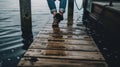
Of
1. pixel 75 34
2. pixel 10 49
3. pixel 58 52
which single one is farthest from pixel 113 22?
pixel 10 49

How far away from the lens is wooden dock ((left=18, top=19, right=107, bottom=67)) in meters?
3.14

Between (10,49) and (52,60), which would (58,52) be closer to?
(52,60)

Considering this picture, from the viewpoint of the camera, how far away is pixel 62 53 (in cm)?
358

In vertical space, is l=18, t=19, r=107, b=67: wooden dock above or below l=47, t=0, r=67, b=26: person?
below

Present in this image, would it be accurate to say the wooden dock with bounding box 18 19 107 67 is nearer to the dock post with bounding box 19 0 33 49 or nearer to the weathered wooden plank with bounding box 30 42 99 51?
the weathered wooden plank with bounding box 30 42 99 51

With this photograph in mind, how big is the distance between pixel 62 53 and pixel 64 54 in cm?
6

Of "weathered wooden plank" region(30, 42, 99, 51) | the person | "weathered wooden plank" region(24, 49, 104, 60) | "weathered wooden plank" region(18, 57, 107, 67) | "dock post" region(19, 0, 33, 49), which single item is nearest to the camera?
"weathered wooden plank" region(18, 57, 107, 67)

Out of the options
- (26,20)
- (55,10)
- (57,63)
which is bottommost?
(57,63)

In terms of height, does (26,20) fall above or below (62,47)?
above

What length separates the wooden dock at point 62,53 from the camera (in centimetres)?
314

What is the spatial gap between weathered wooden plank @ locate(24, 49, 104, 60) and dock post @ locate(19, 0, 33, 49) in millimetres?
2030

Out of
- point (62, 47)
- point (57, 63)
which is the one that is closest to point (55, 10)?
point (62, 47)

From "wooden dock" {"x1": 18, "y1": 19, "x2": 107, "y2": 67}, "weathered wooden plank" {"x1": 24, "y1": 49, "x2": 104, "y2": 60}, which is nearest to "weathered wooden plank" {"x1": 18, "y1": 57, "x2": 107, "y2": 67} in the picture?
"wooden dock" {"x1": 18, "y1": 19, "x2": 107, "y2": 67}

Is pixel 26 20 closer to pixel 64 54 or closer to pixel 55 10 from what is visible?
pixel 55 10
